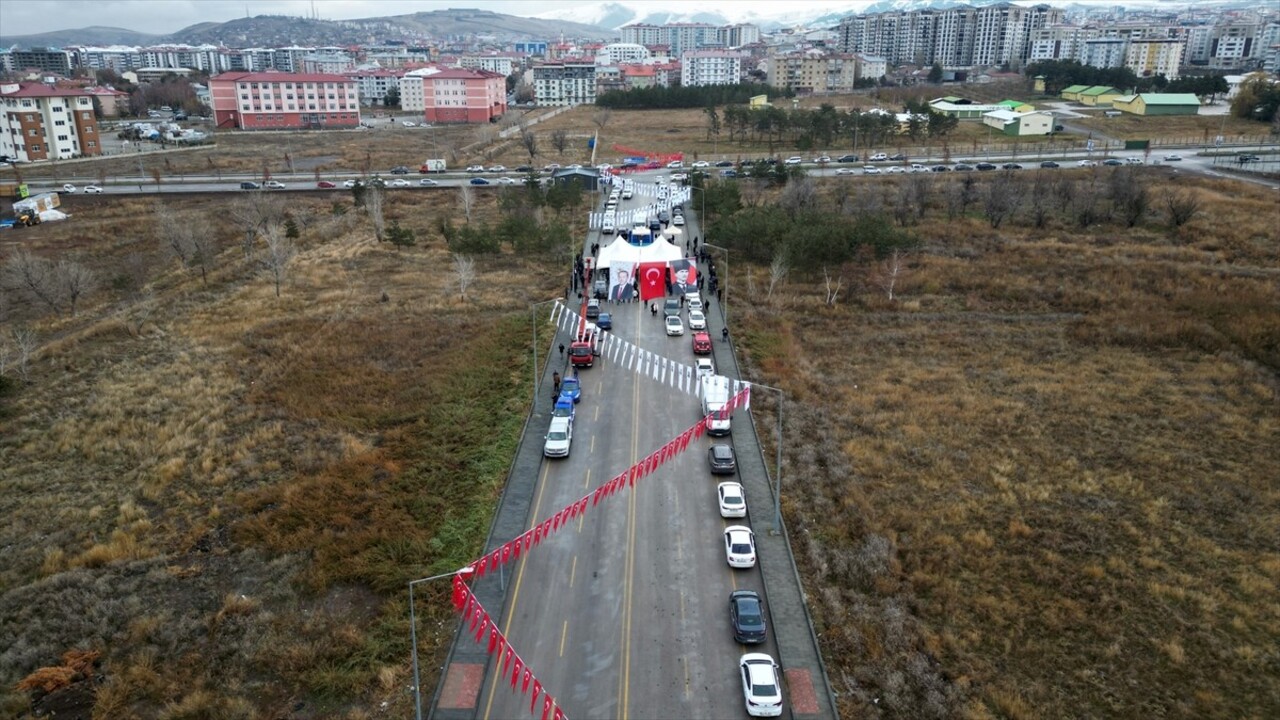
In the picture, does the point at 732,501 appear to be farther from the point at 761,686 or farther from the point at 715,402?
the point at 761,686

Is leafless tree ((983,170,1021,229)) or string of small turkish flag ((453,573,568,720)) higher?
leafless tree ((983,170,1021,229))

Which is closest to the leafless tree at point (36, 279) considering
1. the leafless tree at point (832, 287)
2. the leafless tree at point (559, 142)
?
the leafless tree at point (832, 287)

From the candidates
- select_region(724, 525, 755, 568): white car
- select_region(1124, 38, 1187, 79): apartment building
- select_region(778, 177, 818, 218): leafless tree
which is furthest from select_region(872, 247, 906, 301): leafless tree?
select_region(1124, 38, 1187, 79): apartment building

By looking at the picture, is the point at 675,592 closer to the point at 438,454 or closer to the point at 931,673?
the point at 931,673

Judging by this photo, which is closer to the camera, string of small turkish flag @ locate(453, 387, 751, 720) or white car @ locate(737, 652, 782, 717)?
white car @ locate(737, 652, 782, 717)

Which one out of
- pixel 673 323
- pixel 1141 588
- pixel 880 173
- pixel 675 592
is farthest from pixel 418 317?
pixel 880 173

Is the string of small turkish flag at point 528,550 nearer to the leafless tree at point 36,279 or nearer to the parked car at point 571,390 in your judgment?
the parked car at point 571,390

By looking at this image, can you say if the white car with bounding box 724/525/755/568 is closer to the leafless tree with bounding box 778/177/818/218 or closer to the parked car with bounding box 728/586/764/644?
the parked car with bounding box 728/586/764/644
